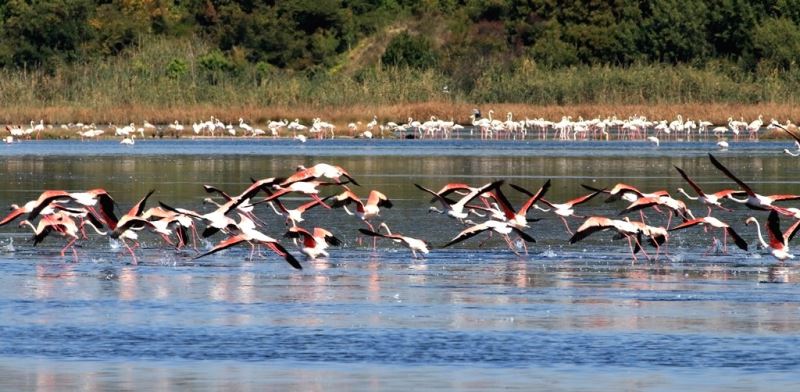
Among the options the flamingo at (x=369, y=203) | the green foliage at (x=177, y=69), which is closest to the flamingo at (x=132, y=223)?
the flamingo at (x=369, y=203)

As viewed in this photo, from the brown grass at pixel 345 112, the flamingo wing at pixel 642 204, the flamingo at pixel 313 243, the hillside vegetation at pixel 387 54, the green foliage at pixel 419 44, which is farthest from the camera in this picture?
the green foliage at pixel 419 44

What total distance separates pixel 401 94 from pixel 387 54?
11494mm

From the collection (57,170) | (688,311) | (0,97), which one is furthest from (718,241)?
(0,97)

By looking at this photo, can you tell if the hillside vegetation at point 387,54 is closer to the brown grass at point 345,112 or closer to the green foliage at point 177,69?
the green foliage at point 177,69

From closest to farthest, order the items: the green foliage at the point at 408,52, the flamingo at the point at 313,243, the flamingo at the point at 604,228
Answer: the flamingo at the point at 313,243, the flamingo at the point at 604,228, the green foliage at the point at 408,52

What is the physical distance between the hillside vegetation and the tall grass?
76mm

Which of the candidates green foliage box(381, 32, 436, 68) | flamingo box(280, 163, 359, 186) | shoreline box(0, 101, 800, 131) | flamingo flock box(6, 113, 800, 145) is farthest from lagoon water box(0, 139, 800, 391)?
green foliage box(381, 32, 436, 68)

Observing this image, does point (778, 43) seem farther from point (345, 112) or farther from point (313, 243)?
point (313, 243)

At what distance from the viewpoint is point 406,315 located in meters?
12.5

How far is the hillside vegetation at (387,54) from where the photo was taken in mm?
54281

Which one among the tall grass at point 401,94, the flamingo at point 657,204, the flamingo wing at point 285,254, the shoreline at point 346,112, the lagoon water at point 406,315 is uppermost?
the tall grass at point 401,94

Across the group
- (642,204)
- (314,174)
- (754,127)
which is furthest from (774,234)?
(754,127)

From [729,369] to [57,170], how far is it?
24.0 meters

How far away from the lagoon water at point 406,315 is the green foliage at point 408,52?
43.1 meters
